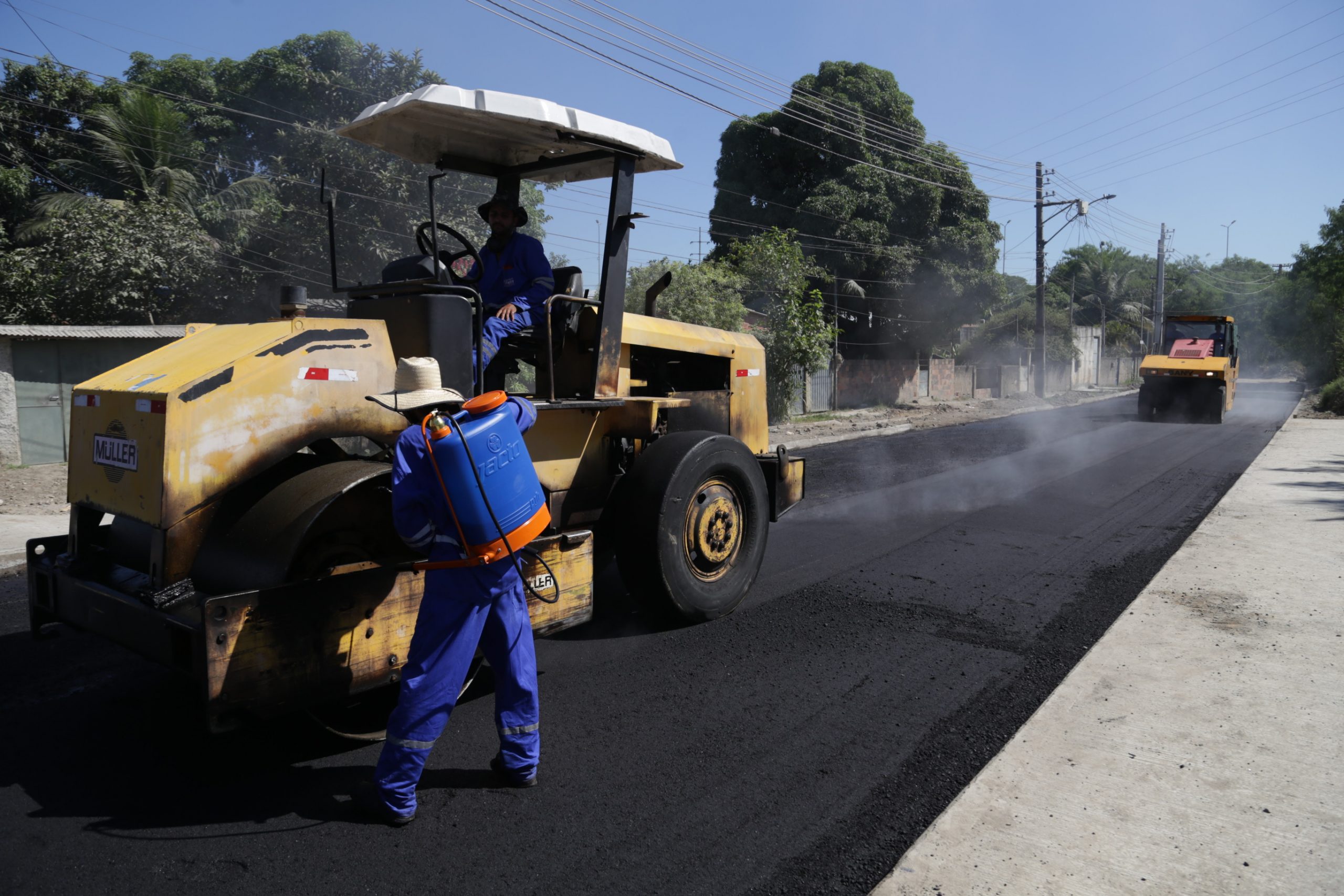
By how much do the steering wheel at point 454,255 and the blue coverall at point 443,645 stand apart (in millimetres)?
1832

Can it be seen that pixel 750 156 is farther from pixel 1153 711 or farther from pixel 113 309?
pixel 1153 711

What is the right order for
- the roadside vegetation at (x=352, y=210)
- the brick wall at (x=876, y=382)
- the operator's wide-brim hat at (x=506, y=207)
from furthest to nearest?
the brick wall at (x=876, y=382)
the roadside vegetation at (x=352, y=210)
the operator's wide-brim hat at (x=506, y=207)

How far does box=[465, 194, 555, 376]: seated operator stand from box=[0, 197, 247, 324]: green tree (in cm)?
1221

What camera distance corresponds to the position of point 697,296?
57.4 feet

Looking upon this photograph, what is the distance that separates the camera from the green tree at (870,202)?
26125 mm

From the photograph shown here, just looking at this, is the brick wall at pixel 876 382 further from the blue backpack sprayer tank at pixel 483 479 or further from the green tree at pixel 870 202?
the blue backpack sprayer tank at pixel 483 479

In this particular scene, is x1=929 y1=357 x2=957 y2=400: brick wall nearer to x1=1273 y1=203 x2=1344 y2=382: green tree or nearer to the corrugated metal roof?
x1=1273 y1=203 x2=1344 y2=382: green tree

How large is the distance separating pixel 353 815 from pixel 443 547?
99cm

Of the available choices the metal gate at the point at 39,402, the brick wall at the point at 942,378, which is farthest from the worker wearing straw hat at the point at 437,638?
the brick wall at the point at 942,378

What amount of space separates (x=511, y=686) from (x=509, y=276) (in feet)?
7.73

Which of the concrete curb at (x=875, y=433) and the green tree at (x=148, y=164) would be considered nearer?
the concrete curb at (x=875, y=433)

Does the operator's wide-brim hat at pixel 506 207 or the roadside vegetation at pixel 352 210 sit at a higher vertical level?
the roadside vegetation at pixel 352 210

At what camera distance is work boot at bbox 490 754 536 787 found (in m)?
3.26

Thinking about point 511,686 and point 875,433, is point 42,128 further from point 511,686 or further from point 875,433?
point 511,686
